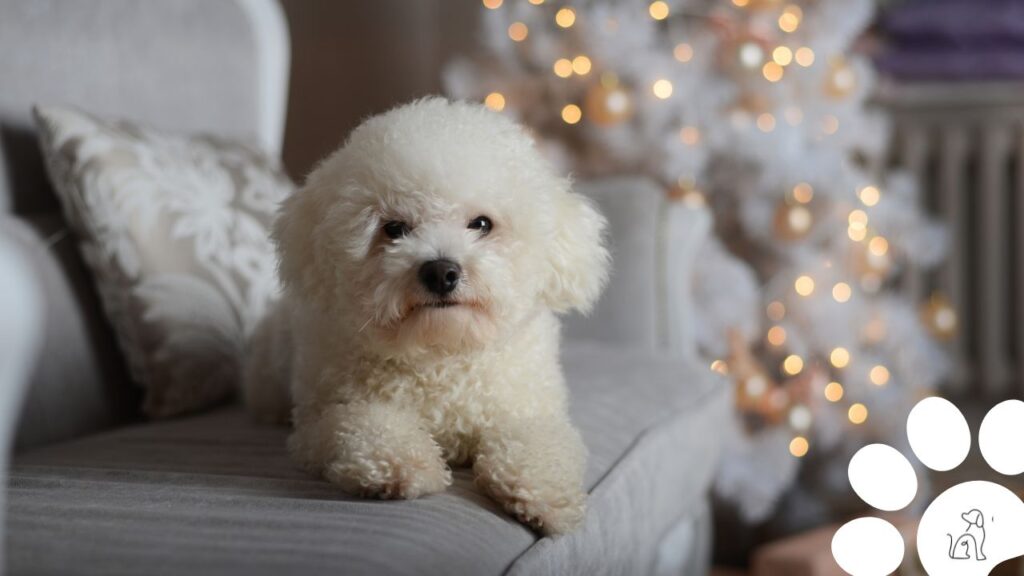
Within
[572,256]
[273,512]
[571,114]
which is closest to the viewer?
[273,512]

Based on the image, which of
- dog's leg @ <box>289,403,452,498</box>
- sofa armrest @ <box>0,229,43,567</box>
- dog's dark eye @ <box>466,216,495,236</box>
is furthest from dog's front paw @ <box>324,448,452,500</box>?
sofa armrest @ <box>0,229,43,567</box>

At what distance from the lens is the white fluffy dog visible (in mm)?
1027

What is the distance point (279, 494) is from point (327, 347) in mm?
219

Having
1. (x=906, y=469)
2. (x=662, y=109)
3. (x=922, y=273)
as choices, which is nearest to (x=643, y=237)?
(x=662, y=109)

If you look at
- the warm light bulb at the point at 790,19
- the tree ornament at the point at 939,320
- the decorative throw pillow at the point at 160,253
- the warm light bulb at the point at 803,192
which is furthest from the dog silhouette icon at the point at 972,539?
the tree ornament at the point at 939,320

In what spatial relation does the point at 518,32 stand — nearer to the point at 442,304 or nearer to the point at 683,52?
the point at 683,52

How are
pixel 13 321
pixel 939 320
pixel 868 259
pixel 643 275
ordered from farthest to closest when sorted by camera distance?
pixel 939 320 → pixel 868 259 → pixel 643 275 → pixel 13 321

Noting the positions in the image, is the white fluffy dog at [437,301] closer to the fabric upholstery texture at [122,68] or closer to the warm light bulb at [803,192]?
the fabric upholstery texture at [122,68]

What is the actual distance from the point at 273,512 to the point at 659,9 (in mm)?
1873

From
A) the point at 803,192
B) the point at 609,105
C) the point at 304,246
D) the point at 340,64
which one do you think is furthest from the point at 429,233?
the point at 340,64

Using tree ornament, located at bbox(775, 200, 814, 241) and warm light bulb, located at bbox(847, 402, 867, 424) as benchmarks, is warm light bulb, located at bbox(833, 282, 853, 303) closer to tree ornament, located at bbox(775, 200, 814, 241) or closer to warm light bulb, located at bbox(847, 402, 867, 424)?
tree ornament, located at bbox(775, 200, 814, 241)

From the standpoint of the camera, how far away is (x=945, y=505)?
1239mm

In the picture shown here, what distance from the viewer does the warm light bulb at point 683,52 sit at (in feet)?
8.07

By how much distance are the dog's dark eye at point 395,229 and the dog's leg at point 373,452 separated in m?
0.18
